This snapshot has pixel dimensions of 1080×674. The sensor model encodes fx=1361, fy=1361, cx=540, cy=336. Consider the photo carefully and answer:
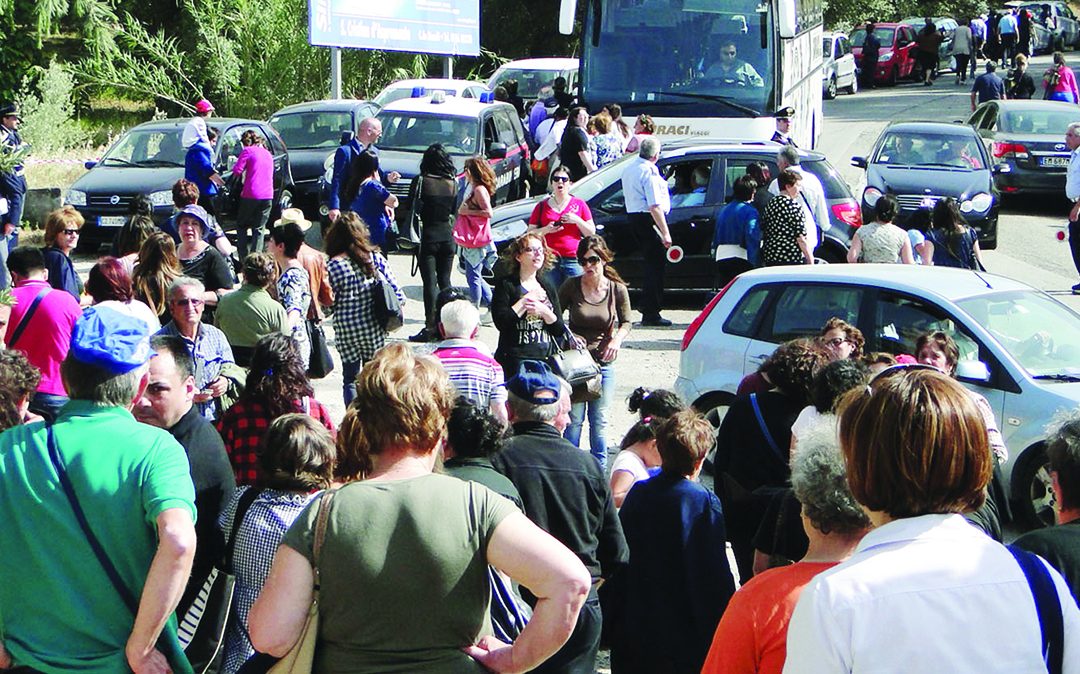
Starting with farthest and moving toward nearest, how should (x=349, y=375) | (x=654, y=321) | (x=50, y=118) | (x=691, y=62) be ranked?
(x=50, y=118) → (x=691, y=62) → (x=654, y=321) → (x=349, y=375)

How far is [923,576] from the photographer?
2.54 metres

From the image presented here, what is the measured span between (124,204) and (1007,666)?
54.4ft

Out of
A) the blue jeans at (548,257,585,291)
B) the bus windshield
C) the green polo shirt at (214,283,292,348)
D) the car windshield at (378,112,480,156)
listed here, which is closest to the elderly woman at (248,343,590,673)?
the green polo shirt at (214,283,292,348)

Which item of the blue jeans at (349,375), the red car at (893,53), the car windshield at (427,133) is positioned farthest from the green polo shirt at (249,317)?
the red car at (893,53)

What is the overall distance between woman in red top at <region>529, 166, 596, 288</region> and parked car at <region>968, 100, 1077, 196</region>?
11.4 m

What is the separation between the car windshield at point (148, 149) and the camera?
1883 cm

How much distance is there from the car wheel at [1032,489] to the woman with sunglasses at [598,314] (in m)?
2.56

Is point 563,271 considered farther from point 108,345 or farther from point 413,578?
point 413,578

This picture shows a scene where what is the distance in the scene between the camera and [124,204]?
696 inches

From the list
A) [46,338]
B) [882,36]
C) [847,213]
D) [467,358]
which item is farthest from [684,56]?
[882,36]

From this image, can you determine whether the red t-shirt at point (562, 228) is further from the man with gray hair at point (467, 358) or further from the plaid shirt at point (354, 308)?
the man with gray hair at point (467, 358)

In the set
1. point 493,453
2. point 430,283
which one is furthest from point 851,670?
point 430,283

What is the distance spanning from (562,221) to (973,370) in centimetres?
505

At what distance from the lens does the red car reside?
48.7 meters
